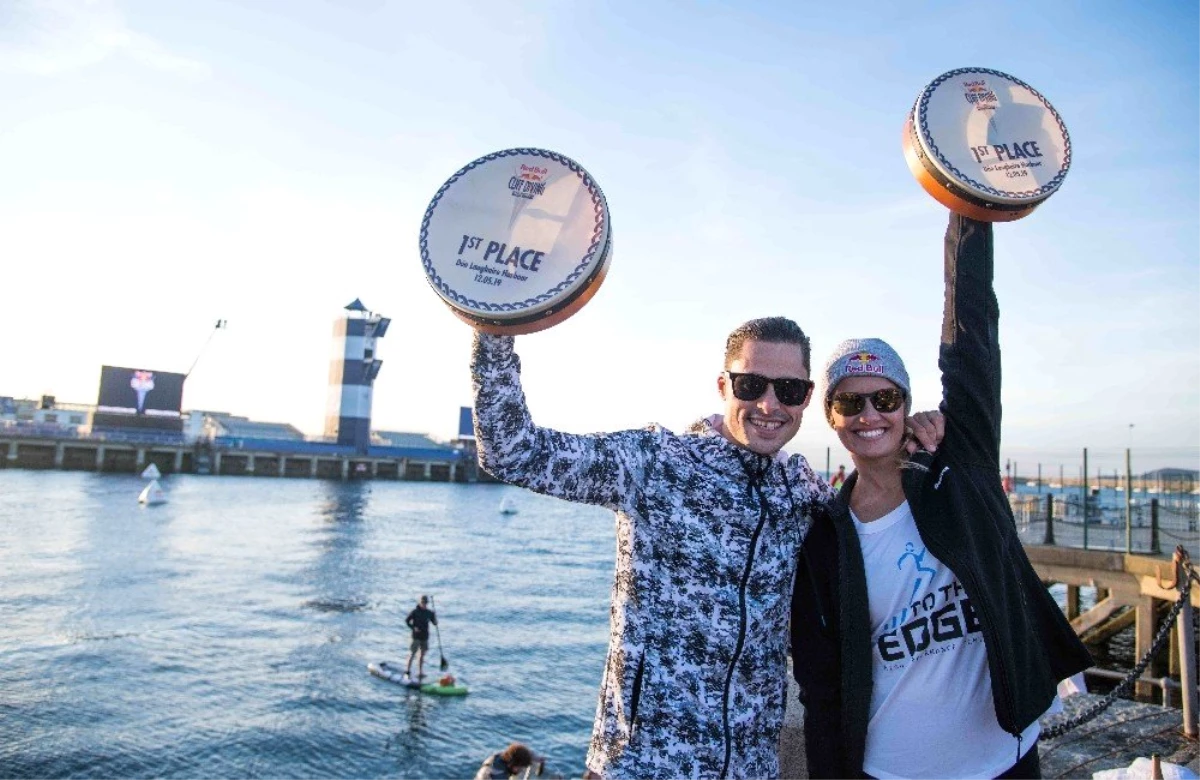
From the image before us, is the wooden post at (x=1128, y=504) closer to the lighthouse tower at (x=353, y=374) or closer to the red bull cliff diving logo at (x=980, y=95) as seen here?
the red bull cliff diving logo at (x=980, y=95)

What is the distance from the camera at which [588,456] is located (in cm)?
286

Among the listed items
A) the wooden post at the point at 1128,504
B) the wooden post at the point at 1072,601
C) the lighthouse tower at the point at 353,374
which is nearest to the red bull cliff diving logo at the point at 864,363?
the wooden post at the point at 1128,504

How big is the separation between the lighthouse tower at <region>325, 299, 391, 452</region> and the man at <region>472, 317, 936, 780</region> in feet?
331

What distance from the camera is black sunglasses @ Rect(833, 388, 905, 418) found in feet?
10.2

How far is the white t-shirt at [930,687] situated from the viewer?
9.16 ft

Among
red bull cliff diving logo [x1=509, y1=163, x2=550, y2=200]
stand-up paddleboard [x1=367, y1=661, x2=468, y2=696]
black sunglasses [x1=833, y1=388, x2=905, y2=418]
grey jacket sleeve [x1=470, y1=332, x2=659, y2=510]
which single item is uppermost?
red bull cliff diving logo [x1=509, y1=163, x2=550, y2=200]

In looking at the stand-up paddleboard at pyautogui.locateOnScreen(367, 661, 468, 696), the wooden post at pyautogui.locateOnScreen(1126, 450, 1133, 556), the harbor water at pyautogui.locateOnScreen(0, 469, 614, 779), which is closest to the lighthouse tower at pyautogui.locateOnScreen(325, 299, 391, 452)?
the harbor water at pyautogui.locateOnScreen(0, 469, 614, 779)

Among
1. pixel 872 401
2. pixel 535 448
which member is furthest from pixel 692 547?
→ pixel 872 401

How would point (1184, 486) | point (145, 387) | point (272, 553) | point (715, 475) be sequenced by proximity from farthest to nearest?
point (145, 387) < point (272, 553) < point (1184, 486) < point (715, 475)

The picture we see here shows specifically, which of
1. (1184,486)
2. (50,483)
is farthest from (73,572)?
(50,483)

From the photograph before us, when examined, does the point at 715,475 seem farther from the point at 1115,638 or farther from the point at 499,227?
the point at 1115,638

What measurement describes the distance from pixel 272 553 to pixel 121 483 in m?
48.0

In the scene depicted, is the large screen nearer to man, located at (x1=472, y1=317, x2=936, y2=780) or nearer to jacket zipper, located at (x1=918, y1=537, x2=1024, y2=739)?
man, located at (x1=472, y1=317, x2=936, y2=780)

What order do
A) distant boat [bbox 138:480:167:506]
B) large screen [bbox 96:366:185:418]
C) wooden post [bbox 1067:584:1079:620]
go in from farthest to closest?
1. large screen [bbox 96:366:185:418]
2. distant boat [bbox 138:480:167:506]
3. wooden post [bbox 1067:584:1079:620]
